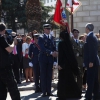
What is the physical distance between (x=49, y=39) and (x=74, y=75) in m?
1.54

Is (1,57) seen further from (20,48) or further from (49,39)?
(20,48)

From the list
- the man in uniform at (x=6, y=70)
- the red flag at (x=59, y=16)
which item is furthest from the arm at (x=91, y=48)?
the red flag at (x=59, y=16)

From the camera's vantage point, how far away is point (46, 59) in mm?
10492

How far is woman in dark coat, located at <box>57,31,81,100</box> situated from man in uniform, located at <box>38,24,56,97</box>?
1.09 metres

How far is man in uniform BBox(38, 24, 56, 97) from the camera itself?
34.3 feet

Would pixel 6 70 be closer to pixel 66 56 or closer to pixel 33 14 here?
pixel 66 56

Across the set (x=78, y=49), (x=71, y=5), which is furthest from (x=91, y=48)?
(x=71, y=5)

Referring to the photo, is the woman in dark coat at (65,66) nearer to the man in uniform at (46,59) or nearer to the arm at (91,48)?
the arm at (91,48)

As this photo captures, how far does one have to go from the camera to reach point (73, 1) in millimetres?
13664

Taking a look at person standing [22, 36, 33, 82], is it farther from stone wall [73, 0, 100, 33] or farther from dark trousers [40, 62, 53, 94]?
stone wall [73, 0, 100, 33]

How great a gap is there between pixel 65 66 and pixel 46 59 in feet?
4.11

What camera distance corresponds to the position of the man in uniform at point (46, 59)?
34.3ft

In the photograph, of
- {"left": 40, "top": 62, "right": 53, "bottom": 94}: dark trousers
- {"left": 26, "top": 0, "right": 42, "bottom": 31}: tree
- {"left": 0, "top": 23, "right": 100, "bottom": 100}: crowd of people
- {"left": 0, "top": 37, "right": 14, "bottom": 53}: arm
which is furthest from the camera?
{"left": 26, "top": 0, "right": 42, "bottom": 31}: tree

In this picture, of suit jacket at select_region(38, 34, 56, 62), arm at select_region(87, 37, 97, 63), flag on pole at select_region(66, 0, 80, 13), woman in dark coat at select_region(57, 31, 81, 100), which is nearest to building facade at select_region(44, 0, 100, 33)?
flag on pole at select_region(66, 0, 80, 13)
